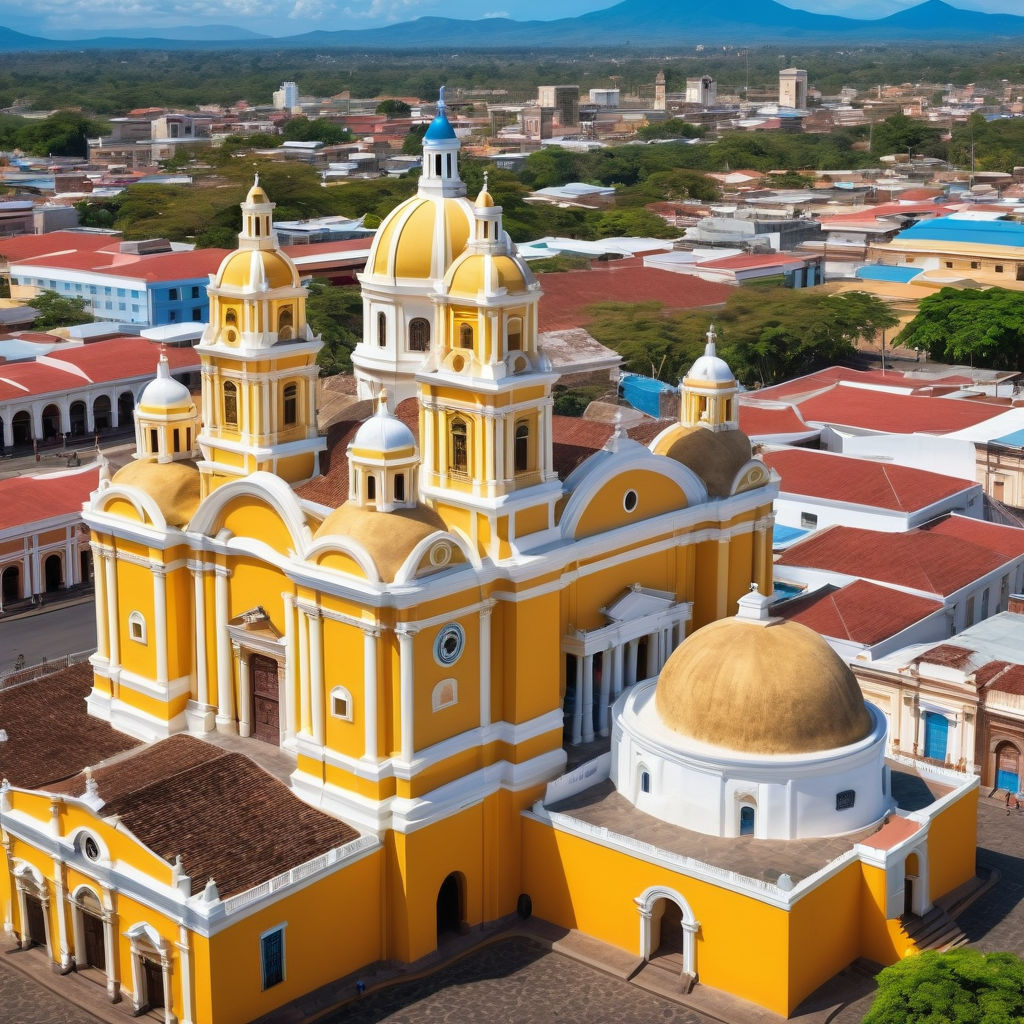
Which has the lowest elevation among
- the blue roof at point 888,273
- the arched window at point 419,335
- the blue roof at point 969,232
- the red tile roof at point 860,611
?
the red tile roof at point 860,611

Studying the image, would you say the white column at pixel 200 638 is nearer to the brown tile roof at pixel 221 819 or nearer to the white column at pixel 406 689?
the brown tile roof at pixel 221 819

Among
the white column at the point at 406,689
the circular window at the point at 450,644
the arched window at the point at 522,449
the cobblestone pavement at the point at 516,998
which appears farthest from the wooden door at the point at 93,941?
the arched window at the point at 522,449

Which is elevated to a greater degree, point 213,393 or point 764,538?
point 213,393

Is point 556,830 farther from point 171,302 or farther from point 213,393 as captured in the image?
point 171,302

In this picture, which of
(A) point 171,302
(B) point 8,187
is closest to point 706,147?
(B) point 8,187

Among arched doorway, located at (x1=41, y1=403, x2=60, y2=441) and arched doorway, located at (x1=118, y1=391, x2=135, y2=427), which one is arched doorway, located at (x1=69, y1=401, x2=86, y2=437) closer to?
arched doorway, located at (x1=41, y1=403, x2=60, y2=441)
